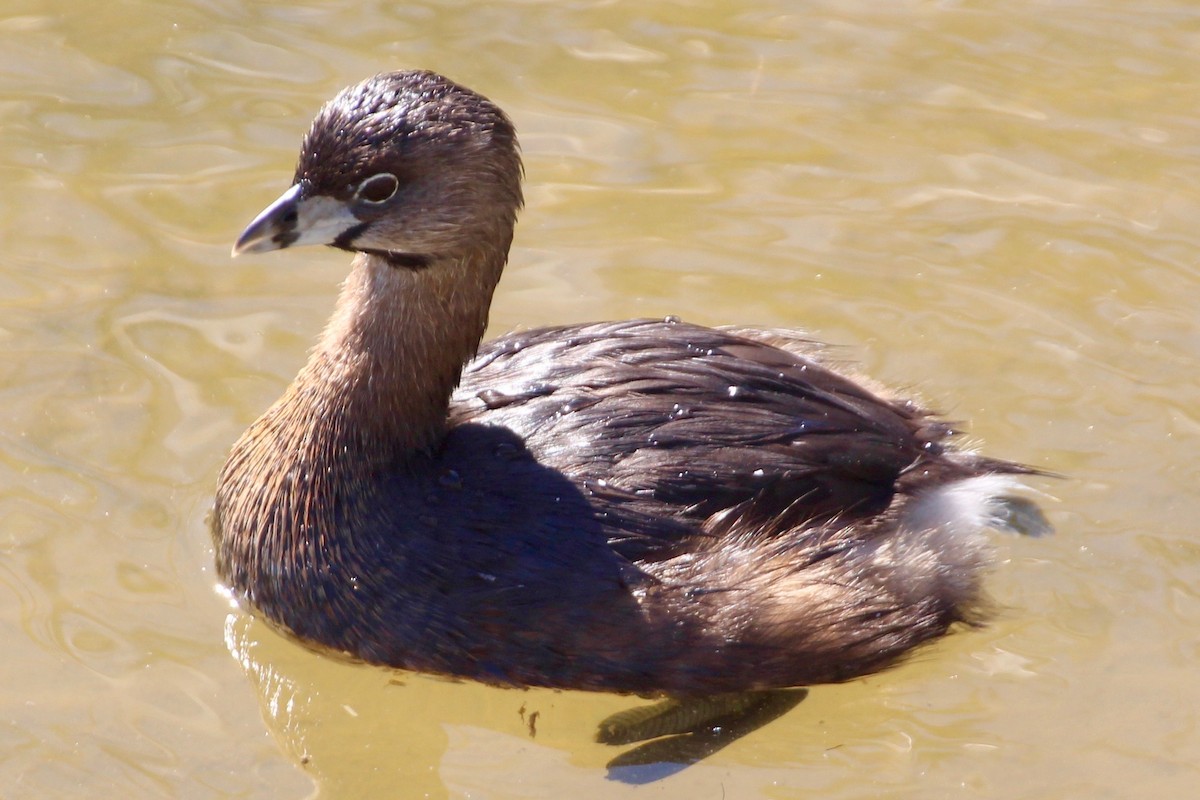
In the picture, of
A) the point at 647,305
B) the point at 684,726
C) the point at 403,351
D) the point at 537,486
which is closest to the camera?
the point at 537,486

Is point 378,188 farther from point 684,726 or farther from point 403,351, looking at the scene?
point 684,726

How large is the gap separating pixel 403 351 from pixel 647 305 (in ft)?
5.28

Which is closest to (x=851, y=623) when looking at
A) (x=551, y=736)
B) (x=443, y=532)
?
(x=551, y=736)

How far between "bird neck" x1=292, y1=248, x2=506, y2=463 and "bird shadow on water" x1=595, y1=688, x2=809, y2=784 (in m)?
1.05

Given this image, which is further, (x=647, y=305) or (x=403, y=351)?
(x=647, y=305)

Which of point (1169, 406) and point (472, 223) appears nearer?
point (472, 223)

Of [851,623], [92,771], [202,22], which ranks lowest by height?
[92,771]

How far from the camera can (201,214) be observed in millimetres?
6672

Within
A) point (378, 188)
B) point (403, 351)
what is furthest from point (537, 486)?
point (378, 188)

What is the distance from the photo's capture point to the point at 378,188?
4.66 metres

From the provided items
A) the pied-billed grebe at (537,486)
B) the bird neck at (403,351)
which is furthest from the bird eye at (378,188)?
the bird neck at (403,351)

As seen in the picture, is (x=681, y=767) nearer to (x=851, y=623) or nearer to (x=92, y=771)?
(x=851, y=623)

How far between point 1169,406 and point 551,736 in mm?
2673

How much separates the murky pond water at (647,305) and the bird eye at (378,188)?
Answer: 1.37 meters
